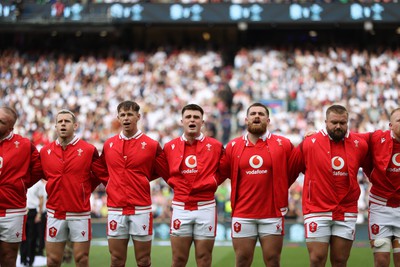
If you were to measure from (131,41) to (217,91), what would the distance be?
7189mm

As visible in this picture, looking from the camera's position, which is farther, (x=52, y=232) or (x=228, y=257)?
(x=228, y=257)

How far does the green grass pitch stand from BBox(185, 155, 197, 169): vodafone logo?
4781mm

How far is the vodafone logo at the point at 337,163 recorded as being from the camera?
29.0 feet

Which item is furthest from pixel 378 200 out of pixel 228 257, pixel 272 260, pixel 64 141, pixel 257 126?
pixel 228 257

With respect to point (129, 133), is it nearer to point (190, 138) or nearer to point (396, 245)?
point (190, 138)

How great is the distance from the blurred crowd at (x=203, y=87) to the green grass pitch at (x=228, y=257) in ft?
19.4

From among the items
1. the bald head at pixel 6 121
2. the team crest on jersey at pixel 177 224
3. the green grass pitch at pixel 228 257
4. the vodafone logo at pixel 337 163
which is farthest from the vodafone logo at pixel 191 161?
the green grass pitch at pixel 228 257

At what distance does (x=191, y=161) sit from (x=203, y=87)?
18422 millimetres

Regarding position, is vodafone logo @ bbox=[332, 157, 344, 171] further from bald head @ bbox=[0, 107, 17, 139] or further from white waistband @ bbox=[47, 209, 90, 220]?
bald head @ bbox=[0, 107, 17, 139]

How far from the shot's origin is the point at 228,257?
49.7ft

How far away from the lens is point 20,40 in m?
32.8

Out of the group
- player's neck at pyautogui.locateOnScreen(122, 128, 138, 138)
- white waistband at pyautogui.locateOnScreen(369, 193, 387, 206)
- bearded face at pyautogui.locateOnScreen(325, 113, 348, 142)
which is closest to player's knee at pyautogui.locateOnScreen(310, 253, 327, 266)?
white waistband at pyautogui.locateOnScreen(369, 193, 387, 206)

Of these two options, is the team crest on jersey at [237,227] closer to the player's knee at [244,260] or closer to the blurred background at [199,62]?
the player's knee at [244,260]

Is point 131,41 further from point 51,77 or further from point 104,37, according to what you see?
point 51,77
